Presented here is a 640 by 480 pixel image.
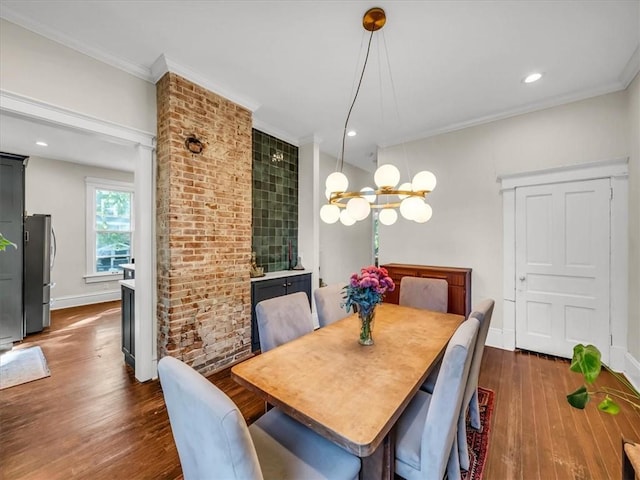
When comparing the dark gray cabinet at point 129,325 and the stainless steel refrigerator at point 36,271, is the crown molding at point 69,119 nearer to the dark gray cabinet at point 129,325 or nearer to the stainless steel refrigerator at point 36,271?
the dark gray cabinet at point 129,325

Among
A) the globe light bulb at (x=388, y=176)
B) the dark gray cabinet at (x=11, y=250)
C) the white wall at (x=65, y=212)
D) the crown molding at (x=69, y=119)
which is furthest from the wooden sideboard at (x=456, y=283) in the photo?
the white wall at (x=65, y=212)

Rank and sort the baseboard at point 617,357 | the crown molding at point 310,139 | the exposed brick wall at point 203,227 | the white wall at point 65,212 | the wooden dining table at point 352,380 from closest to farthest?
the wooden dining table at point 352,380 < the exposed brick wall at point 203,227 < the baseboard at point 617,357 < the crown molding at point 310,139 < the white wall at point 65,212

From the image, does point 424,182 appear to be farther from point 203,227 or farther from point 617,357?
point 617,357

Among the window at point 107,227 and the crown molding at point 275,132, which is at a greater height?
the crown molding at point 275,132

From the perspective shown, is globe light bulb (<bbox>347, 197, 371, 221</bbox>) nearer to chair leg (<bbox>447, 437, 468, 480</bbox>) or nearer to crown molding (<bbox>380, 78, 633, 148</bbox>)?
chair leg (<bbox>447, 437, 468, 480</bbox>)

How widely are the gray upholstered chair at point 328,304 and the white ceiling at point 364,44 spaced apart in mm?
2114

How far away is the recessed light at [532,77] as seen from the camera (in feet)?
8.84

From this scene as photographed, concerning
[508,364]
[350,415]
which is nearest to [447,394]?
[350,415]

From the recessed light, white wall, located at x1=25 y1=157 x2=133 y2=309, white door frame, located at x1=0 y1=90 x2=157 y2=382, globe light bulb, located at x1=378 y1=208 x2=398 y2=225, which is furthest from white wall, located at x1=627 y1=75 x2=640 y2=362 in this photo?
white wall, located at x1=25 y1=157 x2=133 y2=309

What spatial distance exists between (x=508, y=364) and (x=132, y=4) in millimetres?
4741

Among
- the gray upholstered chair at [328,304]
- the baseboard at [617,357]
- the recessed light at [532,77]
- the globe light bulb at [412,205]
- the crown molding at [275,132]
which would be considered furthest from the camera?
the crown molding at [275,132]

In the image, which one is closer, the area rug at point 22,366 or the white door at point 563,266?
the area rug at point 22,366

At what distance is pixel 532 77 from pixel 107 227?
300 inches

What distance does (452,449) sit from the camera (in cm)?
140
